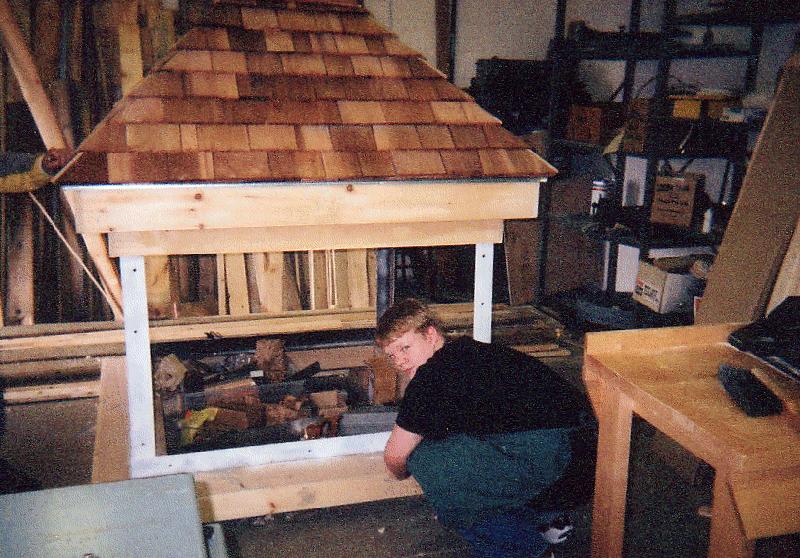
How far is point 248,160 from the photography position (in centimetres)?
274

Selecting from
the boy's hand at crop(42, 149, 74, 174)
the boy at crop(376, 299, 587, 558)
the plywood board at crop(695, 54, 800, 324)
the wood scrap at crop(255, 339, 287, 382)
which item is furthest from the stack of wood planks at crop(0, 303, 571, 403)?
the boy at crop(376, 299, 587, 558)

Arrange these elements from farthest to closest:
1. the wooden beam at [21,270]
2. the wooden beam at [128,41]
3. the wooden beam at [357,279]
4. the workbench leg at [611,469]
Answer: the wooden beam at [357,279], the wooden beam at [128,41], the wooden beam at [21,270], the workbench leg at [611,469]

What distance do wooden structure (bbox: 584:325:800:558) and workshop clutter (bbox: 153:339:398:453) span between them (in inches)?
68.2

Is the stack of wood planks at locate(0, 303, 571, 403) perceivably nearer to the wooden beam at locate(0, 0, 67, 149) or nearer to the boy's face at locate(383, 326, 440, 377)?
the wooden beam at locate(0, 0, 67, 149)

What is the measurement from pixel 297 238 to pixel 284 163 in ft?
1.19

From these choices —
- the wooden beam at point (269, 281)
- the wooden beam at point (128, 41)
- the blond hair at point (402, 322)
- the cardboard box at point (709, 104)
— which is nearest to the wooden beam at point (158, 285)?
the wooden beam at point (269, 281)

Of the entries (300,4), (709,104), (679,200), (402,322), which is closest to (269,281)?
(300,4)

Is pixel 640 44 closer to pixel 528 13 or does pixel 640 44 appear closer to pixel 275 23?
pixel 528 13

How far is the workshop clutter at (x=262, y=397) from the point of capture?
3.72 m

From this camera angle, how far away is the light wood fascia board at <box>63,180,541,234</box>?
8.62 ft

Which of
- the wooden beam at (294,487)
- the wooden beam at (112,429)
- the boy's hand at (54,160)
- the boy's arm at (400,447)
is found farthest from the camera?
the boy's hand at (54,160)

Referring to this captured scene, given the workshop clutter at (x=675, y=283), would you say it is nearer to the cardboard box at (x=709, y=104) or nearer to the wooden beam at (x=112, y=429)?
the cardboard box at (x=709, y=104)

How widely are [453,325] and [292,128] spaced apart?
3.20 m

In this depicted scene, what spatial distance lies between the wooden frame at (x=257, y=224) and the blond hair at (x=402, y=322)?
0.38 metres
